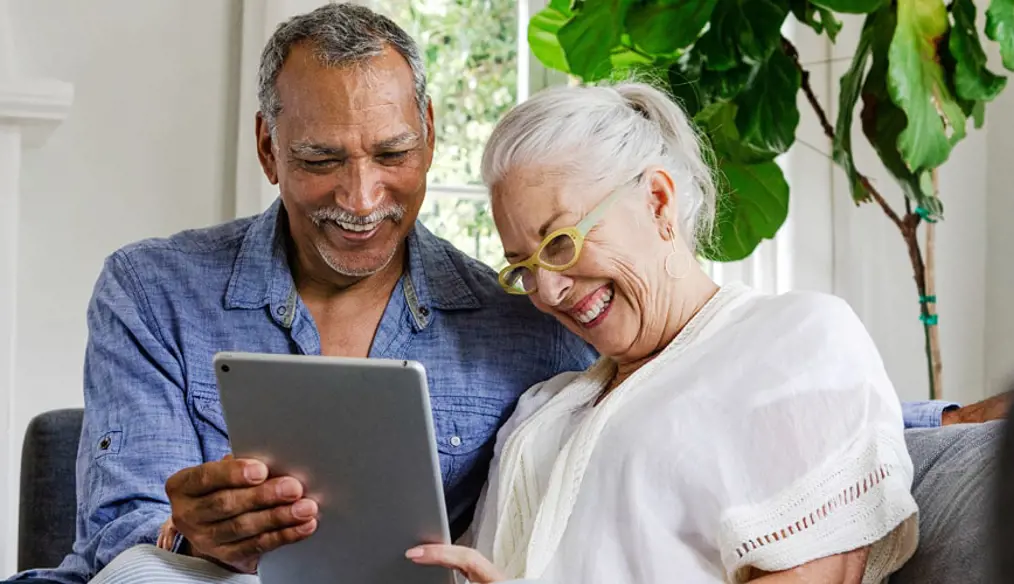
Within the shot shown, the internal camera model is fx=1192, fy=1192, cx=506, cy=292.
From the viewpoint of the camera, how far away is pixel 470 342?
1770 millimetres

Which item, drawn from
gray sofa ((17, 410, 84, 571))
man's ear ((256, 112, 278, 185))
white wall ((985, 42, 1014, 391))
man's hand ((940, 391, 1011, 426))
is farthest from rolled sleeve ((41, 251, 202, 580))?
white wall ((985, 42, 1014, 391))

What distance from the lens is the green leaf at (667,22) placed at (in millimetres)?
2178

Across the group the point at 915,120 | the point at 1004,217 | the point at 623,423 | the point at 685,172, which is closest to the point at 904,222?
the point at 1004,217

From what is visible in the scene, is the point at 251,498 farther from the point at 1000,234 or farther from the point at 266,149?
the point at 1000,234

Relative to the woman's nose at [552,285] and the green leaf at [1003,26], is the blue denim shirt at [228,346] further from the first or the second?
the green leaf at [1003,26]

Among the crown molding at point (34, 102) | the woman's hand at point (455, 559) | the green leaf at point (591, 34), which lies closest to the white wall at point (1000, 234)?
the green leaf at point (591, 34)

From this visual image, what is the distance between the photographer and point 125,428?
1604 millimetres

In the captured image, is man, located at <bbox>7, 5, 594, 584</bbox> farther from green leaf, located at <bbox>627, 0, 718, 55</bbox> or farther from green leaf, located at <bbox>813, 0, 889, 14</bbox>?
green leaf, located at <bbox>813, 0, 889, 14</bbox>

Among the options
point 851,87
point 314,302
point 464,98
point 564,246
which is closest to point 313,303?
point 314,302

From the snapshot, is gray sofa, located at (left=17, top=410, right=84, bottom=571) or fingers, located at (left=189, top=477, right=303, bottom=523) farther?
gray sofa, located at (left=17, top=410, right=84, bottom=571)

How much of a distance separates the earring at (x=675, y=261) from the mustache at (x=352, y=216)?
1.35 feet

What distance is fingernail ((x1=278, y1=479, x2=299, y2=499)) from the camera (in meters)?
1.26

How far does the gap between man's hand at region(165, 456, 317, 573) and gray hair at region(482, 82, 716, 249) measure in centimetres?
48

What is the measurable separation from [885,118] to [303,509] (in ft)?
4.80
